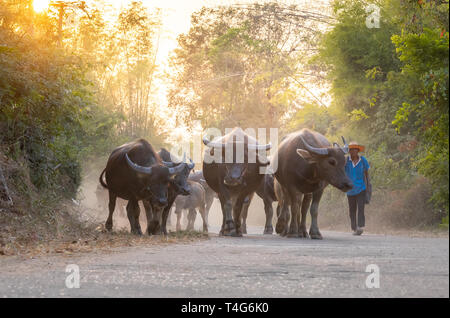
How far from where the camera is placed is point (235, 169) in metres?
12.2

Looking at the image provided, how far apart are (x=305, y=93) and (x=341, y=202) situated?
32.4ft

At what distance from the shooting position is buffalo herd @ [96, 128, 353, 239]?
1137cm

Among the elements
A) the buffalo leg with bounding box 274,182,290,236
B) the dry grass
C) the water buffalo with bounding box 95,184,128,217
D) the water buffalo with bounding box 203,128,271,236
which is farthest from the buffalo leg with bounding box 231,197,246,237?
the water buffalo with bounding box 95,184,128,217

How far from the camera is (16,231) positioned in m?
9.31

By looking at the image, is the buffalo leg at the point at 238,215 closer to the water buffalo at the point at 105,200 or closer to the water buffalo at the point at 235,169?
the water buffalo at the point at 235,169

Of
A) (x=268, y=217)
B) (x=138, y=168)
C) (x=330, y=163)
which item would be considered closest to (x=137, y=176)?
(x=138, y=168)

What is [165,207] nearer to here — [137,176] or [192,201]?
[137,176]

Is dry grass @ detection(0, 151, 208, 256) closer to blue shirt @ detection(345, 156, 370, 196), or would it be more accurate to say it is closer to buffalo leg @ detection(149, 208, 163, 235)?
buffalo leg @ detection(149, 208, 163, 235)

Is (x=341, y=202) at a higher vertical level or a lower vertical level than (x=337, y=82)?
lower

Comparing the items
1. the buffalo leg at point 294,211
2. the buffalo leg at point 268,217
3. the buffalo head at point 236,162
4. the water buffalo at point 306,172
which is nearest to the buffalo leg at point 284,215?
the water buffalo at point 306,172
